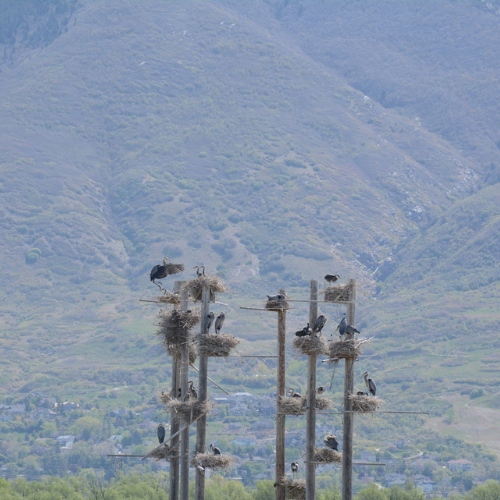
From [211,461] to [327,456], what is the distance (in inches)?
123

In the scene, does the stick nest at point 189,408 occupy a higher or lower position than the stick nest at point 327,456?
higher

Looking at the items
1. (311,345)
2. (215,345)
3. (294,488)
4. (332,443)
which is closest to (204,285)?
(215,345)

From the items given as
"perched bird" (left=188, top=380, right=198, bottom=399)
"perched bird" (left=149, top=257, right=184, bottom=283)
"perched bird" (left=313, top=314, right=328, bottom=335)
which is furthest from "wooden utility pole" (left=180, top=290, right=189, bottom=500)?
"perched bird" (left=313, top=314, right=328, bottom=335)

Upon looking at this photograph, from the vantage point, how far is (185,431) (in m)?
32.0

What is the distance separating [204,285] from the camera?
31734 mm

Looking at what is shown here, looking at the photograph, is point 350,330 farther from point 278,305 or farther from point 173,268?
point 173,268

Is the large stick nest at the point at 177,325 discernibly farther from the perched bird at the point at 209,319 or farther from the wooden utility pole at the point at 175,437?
the wooden utility pole at the point at 175,437

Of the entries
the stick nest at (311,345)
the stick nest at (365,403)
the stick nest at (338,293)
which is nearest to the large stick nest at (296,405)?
the stick nest at (311,345)

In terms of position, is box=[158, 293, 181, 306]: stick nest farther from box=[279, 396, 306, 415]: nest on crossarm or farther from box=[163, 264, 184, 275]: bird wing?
box=[279, 396, 306, 415]: nest on crossarm

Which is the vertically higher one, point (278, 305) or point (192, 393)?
point (278, 305)

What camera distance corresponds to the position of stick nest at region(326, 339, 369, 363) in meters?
29.2

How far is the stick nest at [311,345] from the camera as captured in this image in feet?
98.6

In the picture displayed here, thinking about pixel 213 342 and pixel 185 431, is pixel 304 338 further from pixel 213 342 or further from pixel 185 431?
pixel 185 431

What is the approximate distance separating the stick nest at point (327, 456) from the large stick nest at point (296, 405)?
1142 millimetres
